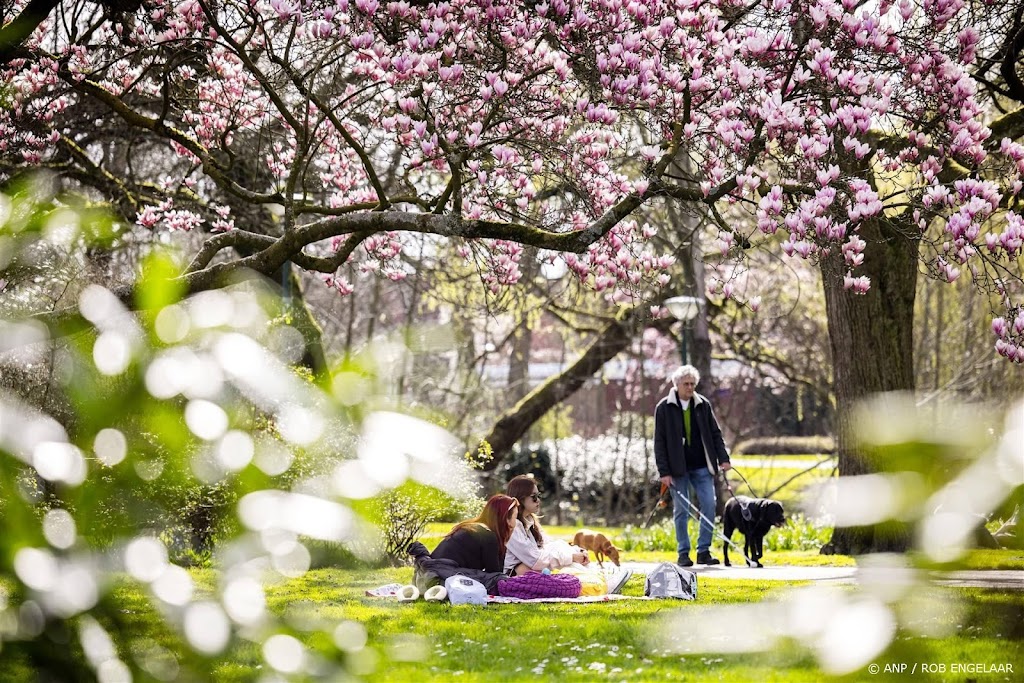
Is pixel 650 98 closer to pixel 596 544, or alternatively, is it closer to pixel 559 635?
pixel 559 635

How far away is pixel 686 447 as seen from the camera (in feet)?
35.4

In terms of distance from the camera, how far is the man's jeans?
34.8 ft

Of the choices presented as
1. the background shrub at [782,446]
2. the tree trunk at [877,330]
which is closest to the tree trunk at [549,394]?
the tree trunk at [877,330]

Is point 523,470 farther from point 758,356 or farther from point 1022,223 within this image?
point 1022,223

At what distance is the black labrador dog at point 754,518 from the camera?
10594mm

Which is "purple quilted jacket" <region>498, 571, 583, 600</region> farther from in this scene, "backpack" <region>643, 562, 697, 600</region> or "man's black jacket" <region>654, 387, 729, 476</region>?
"man's black jacket" <region>654, 387, 729, 476</region>

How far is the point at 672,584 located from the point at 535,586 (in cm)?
99

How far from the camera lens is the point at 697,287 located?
16422mm

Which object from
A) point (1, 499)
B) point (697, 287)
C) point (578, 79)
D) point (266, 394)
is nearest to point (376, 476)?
point (266, 394)

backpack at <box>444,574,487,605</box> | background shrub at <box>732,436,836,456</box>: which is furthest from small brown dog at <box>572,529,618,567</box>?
background shrub at <box>732,436,836,456</box>

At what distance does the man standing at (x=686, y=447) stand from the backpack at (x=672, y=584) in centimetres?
245

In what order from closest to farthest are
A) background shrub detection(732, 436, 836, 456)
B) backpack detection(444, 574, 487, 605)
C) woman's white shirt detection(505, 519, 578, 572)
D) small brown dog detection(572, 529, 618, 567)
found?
backpack detection(444, 574, 487, 605) → woman's white shirt detection(505, 519, 578, 572) → small brown dog detection(572, 529, 618, 567) → background shrub detection(732, 436, 836, 456)

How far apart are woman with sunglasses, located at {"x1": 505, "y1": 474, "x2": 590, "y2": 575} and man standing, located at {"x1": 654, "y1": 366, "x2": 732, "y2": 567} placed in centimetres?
210

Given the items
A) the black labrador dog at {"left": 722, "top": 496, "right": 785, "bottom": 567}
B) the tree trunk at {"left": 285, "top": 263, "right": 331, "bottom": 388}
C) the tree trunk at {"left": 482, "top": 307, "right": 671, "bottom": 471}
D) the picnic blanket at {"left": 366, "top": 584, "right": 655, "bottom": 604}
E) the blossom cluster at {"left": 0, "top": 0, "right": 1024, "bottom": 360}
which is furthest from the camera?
the tree trunk at {"left": 482, "top": 307, "right": 671, "bottom": 471}
